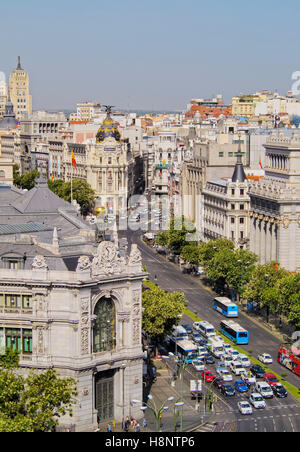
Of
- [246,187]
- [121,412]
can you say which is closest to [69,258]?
[121,412]

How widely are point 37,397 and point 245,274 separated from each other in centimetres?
6823

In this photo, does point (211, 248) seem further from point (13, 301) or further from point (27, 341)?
point (13, 301)

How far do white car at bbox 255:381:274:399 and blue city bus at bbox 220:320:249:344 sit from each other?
17713 millimetres

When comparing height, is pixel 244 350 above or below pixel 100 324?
below

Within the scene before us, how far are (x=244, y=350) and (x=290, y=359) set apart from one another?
902cm

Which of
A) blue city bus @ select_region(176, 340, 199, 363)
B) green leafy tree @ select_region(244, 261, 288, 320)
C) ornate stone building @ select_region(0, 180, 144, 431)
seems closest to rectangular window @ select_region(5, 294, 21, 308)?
ornate stone building @ select_region(0, 180, 144, 431)

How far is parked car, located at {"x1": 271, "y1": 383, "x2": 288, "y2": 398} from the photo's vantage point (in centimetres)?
10456

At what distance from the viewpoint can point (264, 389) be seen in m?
105

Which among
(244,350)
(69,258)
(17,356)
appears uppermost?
(69,258)

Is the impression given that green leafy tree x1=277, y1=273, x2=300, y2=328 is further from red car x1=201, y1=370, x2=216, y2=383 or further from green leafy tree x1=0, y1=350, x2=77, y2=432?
green leafy tree x1=0, y1=350, x2=77, y2=432

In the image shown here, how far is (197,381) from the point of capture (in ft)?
343
